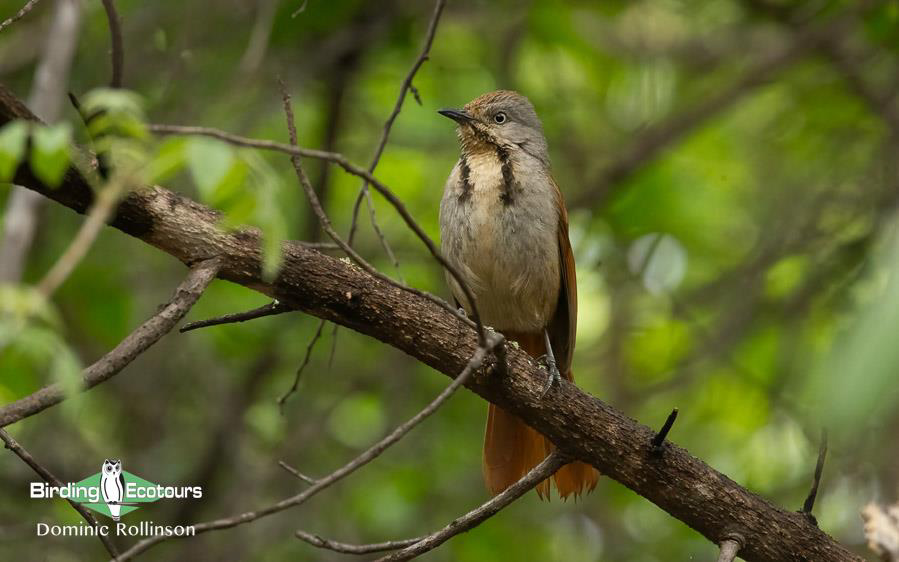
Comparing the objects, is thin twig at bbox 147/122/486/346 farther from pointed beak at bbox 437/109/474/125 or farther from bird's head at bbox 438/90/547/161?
pointed beak at bbox 437/109/474/125

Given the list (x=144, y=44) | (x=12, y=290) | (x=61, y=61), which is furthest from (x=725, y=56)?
(x=12, y=290)

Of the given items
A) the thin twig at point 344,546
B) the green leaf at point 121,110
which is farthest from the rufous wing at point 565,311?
the green leaf at point 121,110

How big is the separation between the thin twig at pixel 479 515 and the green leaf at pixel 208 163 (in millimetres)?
1458

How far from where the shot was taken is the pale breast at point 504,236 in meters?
4.33

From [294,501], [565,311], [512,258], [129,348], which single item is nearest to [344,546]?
[294,501]

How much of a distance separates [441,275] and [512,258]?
1.81m

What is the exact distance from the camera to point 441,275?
6.14 meters

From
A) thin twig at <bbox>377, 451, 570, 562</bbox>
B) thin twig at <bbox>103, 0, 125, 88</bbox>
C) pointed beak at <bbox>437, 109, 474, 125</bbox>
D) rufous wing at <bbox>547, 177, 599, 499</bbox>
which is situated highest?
pointed beak at <bbox>437, 109, 474, 125</bbox>

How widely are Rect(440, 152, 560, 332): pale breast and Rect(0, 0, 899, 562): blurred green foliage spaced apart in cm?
128

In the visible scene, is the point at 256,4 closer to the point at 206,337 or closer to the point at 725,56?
the point at 206,337

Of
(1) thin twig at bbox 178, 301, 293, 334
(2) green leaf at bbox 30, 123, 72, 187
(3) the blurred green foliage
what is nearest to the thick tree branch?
(1) thin twig at bbox 178, 301, 293, 334

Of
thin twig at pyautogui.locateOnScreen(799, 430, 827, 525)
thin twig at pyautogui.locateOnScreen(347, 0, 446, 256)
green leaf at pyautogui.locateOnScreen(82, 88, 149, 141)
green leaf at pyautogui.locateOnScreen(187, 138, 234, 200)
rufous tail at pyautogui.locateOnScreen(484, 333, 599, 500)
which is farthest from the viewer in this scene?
rufous tail at pyautogui.locateOnScreen(484, 333, 599, 500)

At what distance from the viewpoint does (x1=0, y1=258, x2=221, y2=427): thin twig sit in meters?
2.17

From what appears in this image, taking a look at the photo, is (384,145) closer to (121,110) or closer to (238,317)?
(238,317)
